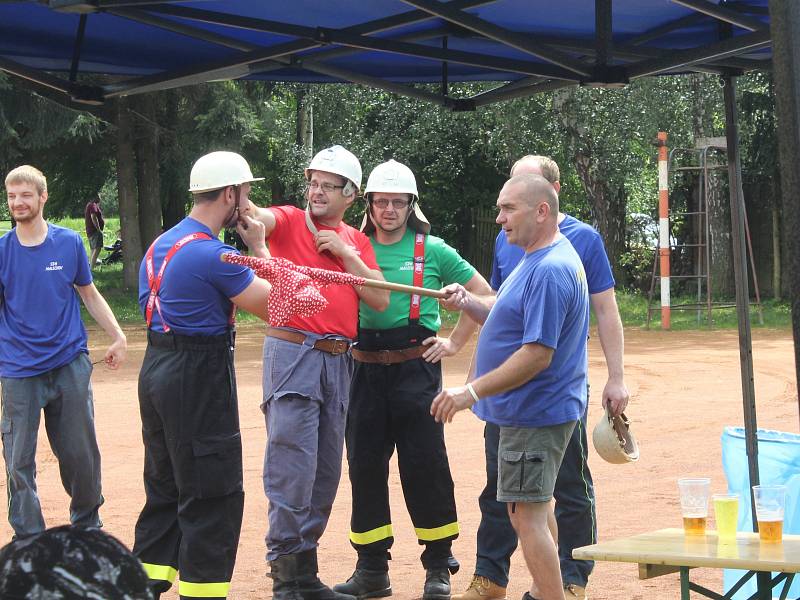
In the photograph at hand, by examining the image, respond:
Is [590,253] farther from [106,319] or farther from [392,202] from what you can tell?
[106,319]

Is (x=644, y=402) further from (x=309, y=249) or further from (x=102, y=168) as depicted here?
(x=102, y=168)

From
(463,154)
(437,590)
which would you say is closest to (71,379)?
(437,590)

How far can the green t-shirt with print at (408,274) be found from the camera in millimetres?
6215

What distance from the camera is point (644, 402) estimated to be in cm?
1295

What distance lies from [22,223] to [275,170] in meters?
27.7

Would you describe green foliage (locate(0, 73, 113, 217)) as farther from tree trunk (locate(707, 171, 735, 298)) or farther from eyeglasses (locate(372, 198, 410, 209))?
eyeglasses (locate(372, 198, 410, 209))

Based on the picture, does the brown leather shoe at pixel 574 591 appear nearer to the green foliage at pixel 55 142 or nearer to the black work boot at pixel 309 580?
the black work boot at pixel 309 580

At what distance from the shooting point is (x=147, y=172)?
2797 centimetres

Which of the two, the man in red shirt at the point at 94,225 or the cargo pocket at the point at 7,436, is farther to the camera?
the man in red shirt at the point at 94,225

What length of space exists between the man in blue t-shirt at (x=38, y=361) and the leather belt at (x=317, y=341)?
4.53 ft

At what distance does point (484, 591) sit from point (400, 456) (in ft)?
2.79

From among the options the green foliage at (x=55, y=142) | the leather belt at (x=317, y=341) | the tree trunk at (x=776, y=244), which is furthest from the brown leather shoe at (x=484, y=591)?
the tree trunk at (x=776, y=244)

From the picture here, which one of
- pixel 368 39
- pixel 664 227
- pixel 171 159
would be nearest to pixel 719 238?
pixel 664 227

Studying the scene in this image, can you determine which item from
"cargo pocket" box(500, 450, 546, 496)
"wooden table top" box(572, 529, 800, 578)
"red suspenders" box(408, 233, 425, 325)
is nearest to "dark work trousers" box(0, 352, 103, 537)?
"red suspenders" box(408, 233, 425, 325)
